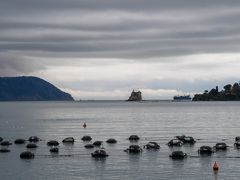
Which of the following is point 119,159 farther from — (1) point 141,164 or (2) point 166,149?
(2) point 166,149

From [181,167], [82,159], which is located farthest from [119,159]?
[181,167]

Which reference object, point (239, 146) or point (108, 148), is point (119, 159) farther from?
point (239, 146)

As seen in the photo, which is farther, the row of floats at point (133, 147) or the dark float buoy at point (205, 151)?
the dark float buoy at point (205, 151)

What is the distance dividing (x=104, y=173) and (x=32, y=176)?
1454 centimetres

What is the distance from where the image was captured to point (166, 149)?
166 metres

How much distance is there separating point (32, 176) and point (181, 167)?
3259cm

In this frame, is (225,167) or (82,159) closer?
(225,167)

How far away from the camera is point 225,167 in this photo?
416 feet

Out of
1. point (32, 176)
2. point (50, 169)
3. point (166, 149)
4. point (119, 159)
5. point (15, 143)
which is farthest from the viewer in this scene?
point (15, 143)

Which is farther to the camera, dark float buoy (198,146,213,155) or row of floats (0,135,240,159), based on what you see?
dark float buoy (198,146,213,155)

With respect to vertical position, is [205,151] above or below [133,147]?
below

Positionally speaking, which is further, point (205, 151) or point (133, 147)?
point (133, 147)

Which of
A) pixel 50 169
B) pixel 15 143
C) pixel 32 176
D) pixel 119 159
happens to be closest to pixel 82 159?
pixel 119 159

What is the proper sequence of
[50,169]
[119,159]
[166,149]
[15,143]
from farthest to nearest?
[15,143]
[166,149]
[119,159]
[50,169]
